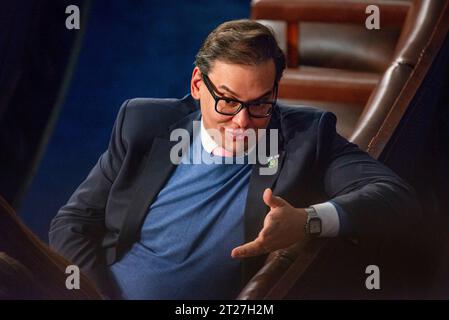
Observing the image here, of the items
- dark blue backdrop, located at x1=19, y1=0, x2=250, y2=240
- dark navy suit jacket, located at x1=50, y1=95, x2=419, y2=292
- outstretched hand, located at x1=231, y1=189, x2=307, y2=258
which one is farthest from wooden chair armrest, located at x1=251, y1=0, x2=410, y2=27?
outstretched hand, located at x1=231, y1=189, x2=307, y2=258

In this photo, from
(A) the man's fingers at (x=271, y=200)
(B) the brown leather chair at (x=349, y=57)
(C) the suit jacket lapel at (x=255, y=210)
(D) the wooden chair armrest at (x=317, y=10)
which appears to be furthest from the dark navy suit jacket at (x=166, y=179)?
(D) the wooden chair armrest at (x=317, y=10)

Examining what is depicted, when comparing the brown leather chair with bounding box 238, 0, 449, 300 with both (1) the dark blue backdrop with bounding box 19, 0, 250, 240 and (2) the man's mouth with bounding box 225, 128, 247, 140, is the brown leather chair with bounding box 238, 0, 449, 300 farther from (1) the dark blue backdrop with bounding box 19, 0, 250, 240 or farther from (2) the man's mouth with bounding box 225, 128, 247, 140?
(1) the dark blue backdrop with bounding box 19, 0, 250, 240

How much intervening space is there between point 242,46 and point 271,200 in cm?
27

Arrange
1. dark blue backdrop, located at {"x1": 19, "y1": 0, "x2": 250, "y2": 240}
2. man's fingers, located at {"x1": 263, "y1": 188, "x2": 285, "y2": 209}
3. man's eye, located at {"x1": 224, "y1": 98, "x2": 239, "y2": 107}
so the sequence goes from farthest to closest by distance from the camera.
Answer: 1. dark blue backdrop, located at {"x1": 19, "y1": 0, "x2": 250, "y2": 240}
2. man's eye, located at {"x1": 224, "y1": 98, "x2": 239, "y2": 107}
3. man's fingers, located at {"x1": 263, "y1": 188, "x2": 285, "y2": 209}

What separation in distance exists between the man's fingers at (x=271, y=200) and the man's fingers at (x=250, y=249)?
7 cm

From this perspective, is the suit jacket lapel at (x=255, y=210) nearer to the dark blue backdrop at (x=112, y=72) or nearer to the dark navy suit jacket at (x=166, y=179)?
the dark navy suit jacket at (x=166, y=179)

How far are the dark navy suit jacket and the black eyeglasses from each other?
0.05m

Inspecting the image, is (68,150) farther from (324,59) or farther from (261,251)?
(324,59)

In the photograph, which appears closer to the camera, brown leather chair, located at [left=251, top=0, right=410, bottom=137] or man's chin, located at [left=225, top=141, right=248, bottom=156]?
man's chin, located at [left=225, top=141, right=248, bottom=156]

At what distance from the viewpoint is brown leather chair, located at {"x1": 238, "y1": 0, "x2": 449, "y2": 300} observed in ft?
4.54

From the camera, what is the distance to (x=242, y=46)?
1.41m

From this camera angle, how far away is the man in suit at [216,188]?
1.42m
